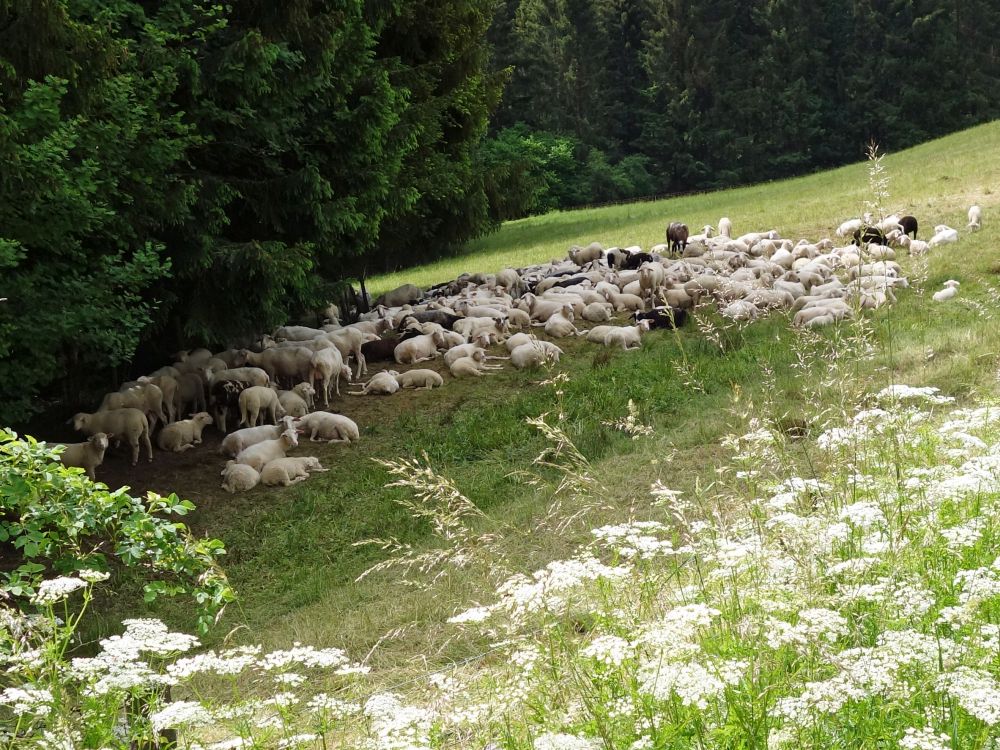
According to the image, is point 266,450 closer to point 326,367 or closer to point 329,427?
point 329,427

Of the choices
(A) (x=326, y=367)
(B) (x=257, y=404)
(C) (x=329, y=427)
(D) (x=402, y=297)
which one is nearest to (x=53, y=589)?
(C) (x=329, y=427)

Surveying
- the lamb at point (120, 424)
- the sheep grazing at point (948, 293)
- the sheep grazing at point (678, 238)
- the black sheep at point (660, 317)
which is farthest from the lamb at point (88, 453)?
the sheep grazing at point (678, 238)

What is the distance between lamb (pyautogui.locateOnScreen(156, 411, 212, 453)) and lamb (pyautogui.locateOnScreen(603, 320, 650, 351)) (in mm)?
5312

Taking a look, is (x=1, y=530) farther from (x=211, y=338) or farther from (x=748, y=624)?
(x=211, y=338)

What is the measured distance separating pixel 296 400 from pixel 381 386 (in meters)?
1.17

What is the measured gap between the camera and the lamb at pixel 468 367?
12023 mm

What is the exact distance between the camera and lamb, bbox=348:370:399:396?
459 inches

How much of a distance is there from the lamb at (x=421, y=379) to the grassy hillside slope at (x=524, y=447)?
0.21 meters

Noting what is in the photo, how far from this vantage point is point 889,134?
57.9m

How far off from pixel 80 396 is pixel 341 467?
4.19 metres

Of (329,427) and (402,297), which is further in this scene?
(402,297)

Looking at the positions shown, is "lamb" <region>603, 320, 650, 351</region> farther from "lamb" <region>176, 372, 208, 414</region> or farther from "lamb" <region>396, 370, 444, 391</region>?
"lamb" <region>176, 372, 208, 414</region>

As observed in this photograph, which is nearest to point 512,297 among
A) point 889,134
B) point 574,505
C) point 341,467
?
point 341,467

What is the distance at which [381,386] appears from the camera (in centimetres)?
1167
